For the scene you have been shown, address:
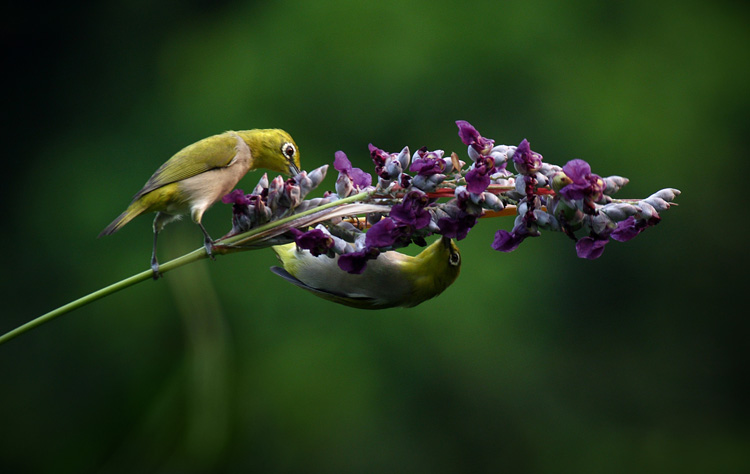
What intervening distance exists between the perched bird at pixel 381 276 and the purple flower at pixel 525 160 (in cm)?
101

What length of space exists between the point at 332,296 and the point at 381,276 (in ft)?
0.74

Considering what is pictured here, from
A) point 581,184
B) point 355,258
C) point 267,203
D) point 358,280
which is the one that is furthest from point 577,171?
point 358,280

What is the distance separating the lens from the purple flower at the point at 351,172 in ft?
6.32

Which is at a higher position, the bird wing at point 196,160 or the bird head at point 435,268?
the bird wing at point 196,160

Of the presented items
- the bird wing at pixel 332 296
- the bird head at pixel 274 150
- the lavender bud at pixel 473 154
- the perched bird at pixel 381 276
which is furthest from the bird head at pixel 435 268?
the lavender bud at pixel 473 154

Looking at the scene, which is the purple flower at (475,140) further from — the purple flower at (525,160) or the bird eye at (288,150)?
the bird eye at (288,150)

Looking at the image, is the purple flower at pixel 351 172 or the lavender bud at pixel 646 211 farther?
the purple flower at pixel 351 172

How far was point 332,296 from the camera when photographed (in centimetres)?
270

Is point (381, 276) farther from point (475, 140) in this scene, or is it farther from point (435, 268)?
point (475, 140)

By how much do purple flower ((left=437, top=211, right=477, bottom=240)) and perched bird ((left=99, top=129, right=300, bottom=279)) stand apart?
1.03 metres

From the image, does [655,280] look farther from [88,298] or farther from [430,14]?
[88,298]

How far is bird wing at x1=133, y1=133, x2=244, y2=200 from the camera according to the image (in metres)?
2.69

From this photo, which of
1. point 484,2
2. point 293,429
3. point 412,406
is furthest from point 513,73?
point 293,429

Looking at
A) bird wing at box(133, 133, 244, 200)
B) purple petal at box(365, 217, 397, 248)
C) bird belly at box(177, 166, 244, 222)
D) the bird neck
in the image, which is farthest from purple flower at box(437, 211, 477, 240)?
the bird neck
